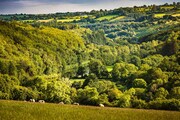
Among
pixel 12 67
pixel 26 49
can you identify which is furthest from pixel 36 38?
pixel 12 67

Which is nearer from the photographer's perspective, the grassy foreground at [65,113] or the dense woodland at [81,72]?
the grassy foreground at [65,113]

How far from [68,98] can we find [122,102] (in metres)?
13.3

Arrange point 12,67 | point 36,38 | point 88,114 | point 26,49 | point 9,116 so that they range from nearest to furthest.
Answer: point 9,116 → point 88,114 → point 12,67 → point 26,49 → point 36,38

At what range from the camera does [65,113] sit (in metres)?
19.0

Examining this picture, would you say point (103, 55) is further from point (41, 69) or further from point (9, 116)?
point (9, 116)

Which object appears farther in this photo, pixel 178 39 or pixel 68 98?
pixel 178 39

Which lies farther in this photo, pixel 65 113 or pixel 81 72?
pixel 81 72

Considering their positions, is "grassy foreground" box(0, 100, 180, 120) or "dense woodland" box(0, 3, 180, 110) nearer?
"grassy foreground" box(0, 100, 180, 120)

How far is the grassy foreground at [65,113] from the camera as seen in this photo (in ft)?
58.5

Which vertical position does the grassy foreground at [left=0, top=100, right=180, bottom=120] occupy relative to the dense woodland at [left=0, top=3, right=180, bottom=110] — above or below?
above

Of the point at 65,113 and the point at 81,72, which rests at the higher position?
the point at 65,113

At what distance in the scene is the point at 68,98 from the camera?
62.2m

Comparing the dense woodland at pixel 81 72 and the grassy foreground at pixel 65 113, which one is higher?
the grassy foreground at pixel 65 113

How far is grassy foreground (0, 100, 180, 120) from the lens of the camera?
1783cm
